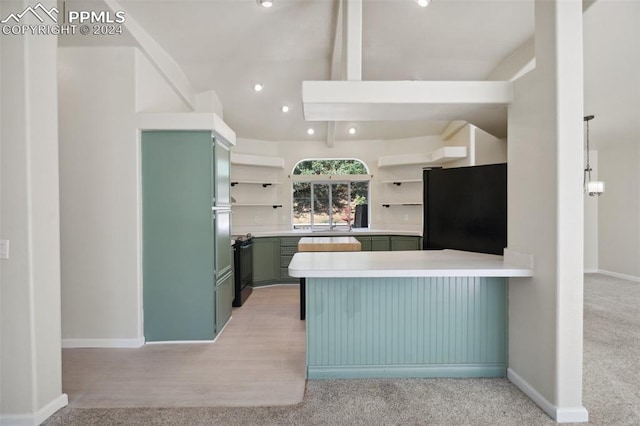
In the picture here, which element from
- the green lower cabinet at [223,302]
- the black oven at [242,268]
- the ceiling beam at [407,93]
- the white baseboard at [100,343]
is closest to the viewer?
the ceiling beam at [407,93]

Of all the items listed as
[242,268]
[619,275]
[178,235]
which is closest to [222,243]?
[178,235]

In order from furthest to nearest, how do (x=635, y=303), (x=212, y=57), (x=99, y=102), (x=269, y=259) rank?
(x=269, y=259), (x=635, y=303), (x=212, y=57), (x=99, y=102)

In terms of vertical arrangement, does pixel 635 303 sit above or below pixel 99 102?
below

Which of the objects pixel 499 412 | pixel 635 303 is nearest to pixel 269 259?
pixel 499 412

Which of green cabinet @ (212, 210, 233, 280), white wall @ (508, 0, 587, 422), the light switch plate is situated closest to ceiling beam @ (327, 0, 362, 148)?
white wall @ (508, 0, 587, 422)

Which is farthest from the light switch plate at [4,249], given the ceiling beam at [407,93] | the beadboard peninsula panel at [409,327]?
the ceiling beam at [407,93]

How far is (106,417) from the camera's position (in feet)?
6.94

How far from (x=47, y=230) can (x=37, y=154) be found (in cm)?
48

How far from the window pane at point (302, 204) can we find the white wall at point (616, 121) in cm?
460

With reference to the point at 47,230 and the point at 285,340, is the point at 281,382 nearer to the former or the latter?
the point at 285,340

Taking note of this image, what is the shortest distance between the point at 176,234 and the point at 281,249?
261cm

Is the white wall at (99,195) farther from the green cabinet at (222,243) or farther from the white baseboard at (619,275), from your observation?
the white baseboard at (619,275)

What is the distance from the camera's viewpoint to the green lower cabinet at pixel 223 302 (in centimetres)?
344

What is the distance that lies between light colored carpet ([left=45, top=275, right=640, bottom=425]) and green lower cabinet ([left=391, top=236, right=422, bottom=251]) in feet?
9.94
